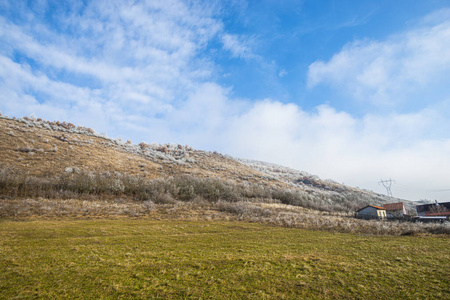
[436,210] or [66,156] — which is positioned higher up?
[66,156]

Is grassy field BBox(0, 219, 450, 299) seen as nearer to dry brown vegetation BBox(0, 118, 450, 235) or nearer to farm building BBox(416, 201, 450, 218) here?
dry brown vegetation BBox(0, 118, 450, 235)

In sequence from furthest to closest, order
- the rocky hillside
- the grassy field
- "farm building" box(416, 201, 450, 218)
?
1. "farm building" box(416, 201, 450, 218)
2. the rocky hillside
3. the grassy field

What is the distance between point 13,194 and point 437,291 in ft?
84.1

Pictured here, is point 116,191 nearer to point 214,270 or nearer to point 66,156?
point 66,156

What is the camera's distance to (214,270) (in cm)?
434

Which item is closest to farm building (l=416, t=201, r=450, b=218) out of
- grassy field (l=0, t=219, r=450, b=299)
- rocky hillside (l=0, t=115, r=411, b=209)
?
rocky hillside (l=0, t=115, r=411, b=209)

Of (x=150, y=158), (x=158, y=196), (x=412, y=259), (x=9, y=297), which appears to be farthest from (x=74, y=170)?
(x=412, y=259)

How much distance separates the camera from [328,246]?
668 cm

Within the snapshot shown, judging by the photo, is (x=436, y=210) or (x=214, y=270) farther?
(x=436, y=210)

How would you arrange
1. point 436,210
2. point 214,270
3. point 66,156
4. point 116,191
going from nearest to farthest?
1. point 214,270
2. point 116,191
3. point 66,156
4. point 436,210

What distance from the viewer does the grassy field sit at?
134 inches

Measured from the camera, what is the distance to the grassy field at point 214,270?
341 cm

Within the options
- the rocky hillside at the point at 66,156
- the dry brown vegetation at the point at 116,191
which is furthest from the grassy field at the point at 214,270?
the rocky hillside at the point at 66,156

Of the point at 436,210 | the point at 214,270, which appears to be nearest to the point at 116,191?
the point at 214,270
